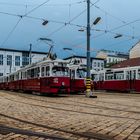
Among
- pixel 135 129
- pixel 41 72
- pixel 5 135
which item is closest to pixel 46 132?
pixel 5 135

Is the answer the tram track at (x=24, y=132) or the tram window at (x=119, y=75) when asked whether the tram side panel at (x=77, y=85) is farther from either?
the tram track at (x=24, y=132)

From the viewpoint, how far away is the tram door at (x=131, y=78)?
125ft

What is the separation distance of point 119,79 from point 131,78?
294 cm

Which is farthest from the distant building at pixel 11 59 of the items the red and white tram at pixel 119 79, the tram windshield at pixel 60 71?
the tram windshield at pixel 60 71

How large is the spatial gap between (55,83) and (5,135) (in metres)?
18.4

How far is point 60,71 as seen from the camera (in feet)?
90.0

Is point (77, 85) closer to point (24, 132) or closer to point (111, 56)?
point (24, 132)

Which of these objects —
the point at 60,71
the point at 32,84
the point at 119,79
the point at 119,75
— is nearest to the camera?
the point at 60,71

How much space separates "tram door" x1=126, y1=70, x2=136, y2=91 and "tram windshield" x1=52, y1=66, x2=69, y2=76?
40.7 feet

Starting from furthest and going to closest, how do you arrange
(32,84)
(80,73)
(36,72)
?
(80,73), (32,84), (36,72)

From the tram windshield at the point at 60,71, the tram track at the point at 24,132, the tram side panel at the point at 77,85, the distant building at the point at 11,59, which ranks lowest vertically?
the tram track at the point at 24,132

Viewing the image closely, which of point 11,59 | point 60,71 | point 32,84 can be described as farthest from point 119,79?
point 11,59

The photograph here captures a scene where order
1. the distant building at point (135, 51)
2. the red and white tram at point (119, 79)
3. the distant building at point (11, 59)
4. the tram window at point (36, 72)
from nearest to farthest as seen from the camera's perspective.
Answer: the tram window at point (36, 72) < the red and white tram at point (119, 79) < the distant building at point (135, 51) < the distant building at point (11, 59)

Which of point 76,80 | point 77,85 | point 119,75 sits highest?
point 119,75
